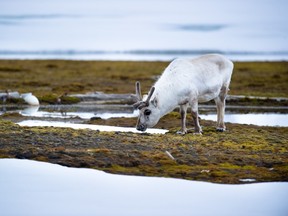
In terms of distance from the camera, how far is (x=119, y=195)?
12.3m

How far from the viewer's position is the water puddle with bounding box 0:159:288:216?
1134cm

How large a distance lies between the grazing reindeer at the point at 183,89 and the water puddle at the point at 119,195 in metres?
3.99

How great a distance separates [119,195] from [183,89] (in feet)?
19.0

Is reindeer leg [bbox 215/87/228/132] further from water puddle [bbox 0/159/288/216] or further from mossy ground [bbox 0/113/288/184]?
water puddle [bbox 0/159/288/216]

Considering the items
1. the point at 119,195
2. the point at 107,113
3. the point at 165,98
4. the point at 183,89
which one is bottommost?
the point at 107,113

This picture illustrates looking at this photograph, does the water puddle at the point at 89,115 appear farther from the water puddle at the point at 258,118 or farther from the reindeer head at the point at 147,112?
the reindeer head at the point at 147,112

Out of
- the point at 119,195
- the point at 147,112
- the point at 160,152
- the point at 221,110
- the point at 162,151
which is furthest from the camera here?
the point at 221,110

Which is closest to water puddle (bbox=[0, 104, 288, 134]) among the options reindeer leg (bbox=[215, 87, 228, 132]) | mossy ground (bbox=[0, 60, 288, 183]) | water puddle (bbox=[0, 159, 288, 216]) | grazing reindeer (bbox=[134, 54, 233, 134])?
reindeer leg (bbox=[215, 87, 228, 132])

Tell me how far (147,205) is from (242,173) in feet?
8.89

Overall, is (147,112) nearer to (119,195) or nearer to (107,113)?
(119,195)

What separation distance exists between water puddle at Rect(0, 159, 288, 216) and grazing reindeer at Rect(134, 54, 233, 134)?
3.99 metres

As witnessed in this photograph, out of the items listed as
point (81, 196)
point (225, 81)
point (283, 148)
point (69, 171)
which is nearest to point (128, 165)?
point (69, 171)

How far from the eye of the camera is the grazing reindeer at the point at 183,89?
685 inches

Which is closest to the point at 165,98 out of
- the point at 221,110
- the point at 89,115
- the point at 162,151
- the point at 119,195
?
the point at 221,110
